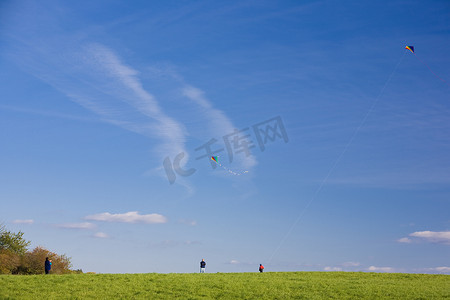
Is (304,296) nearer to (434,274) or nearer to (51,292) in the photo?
(51,292)

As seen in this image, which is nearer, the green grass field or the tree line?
the green grass field

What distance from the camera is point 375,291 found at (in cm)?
3155

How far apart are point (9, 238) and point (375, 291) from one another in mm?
65115

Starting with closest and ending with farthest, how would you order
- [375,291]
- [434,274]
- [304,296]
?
[304,296], [375,291], [434,274]

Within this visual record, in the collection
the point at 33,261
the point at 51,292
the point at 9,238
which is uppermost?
the point at 9,238

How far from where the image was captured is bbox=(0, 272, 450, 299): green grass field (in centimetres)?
2995

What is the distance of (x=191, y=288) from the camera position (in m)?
32.1

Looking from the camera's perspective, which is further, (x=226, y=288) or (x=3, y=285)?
(x=3, y=285)

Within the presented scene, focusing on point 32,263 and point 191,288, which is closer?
point 191,288

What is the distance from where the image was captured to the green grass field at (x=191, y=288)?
30.0m

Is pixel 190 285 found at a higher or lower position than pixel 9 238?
lower

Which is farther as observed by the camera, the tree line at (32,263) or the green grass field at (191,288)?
the tree line at (32,263)

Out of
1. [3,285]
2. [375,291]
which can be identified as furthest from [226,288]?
[3,285]

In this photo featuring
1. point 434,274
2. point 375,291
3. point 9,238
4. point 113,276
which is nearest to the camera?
point 375,291
